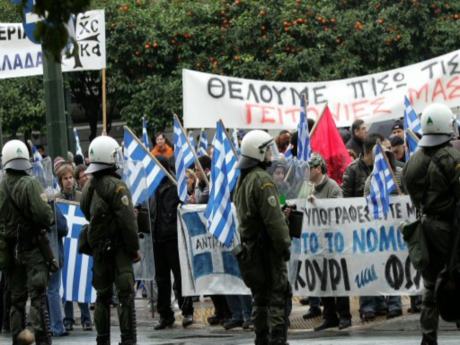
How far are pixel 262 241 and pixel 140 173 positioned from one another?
4.05m

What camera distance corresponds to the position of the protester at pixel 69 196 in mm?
17078

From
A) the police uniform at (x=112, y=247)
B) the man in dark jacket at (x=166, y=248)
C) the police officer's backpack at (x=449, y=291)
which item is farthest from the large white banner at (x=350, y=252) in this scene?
the police officer's backpack at (x=449, y=291)

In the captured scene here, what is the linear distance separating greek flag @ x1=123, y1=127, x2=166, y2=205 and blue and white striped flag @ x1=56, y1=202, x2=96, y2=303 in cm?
68

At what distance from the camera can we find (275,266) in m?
12.8

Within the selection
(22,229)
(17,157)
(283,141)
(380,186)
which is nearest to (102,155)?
(17,157)

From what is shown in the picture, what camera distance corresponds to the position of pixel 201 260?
16.5 m

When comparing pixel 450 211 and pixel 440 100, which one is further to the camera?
pixel 440 100

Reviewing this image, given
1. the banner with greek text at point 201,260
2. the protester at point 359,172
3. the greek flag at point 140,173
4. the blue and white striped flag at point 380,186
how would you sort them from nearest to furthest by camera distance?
1. the blue and white striped flag at point 380,186
2. the protester at point 359,172
3. the banner with greek text at point 201,260
4. the greek flag at point 140,173

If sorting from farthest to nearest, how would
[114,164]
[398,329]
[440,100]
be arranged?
[440,100], [398,329], [114,164]

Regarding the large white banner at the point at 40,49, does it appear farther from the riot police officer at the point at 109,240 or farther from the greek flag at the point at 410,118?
the riot police officer at the point at 109,240

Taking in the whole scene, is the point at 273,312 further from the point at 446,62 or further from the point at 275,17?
the point at 275,17

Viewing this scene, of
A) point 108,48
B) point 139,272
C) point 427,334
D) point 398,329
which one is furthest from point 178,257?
point 108,48

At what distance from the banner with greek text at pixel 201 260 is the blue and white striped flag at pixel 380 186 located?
1.70m

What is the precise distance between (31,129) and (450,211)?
21960 mm
